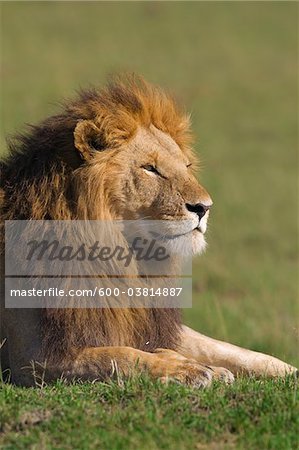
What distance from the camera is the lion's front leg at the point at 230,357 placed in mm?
5535

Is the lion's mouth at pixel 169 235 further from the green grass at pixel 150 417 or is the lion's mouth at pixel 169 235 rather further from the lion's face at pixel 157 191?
the green grass at pixel 150 417

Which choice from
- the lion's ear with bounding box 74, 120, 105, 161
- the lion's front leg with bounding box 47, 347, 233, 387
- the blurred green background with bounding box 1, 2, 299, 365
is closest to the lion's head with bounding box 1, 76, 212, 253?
the lion's ear with bounding box 74, 120, 105, 161

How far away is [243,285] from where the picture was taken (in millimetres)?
11328

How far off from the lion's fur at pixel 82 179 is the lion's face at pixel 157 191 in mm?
53

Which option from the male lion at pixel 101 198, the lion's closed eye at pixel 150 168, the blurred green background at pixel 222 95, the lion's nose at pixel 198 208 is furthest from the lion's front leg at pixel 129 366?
the blurred green background at pixel 222 95

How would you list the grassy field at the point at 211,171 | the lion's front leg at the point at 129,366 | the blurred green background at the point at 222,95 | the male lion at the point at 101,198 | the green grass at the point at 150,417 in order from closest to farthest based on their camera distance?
the green grass at the point at 150,417 < the grassy field at the point at 211,171 < the lion's front leg at the point at 129,366 < the male lion at the point at 101,198 < the blurred green background at the point at 222,95

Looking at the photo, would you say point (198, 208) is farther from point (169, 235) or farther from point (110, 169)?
point (110, 169)

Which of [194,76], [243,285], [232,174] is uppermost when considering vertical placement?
[194,76]

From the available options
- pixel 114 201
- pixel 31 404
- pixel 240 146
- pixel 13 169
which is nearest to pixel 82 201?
pixel 114 201

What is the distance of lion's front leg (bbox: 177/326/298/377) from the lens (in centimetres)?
554

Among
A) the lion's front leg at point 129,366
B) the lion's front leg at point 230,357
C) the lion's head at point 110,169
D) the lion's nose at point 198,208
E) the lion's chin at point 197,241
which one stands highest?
the lion's head at point 110,169

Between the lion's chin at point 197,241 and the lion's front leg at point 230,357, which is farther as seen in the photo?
the lion's front leg at point 230,357

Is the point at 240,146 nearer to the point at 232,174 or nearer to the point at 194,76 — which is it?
the point at 232,174

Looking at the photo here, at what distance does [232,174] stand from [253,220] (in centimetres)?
234
